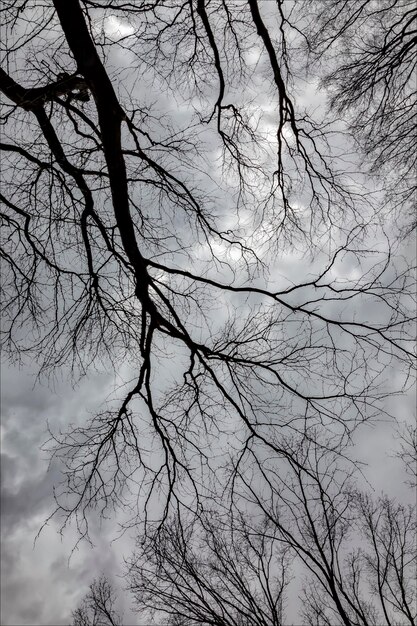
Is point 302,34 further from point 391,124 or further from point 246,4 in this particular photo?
point 391,124

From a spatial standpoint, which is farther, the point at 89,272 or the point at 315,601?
the point at 315,601

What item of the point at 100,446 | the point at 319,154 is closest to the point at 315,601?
the point at 100,446

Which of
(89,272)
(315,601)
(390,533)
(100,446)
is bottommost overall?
(315,601)

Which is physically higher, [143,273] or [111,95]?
[111,95]

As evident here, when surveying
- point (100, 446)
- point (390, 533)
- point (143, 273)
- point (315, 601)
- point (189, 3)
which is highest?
point (189, 3)

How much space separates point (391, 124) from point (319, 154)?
3.80 feet

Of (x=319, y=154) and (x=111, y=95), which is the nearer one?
(x=111, y=95)

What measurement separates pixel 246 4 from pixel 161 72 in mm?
1154

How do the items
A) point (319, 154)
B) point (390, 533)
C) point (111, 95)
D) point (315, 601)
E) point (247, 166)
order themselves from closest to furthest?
point (111, 95) < point (319, 154) < point (247, 166) < point (390, 533) < point (315, 601)

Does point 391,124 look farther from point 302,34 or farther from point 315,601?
point 315,601

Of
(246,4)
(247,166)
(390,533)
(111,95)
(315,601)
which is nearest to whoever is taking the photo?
(111,95)

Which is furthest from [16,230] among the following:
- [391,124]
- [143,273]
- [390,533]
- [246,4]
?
[390,533]

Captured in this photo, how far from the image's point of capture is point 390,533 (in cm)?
908

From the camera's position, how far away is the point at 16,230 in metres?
5.30
